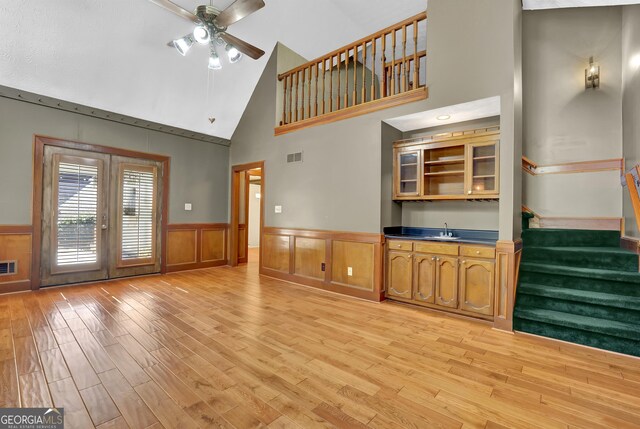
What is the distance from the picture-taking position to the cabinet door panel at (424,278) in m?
3.68

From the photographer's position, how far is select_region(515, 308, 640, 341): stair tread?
2.59 meters

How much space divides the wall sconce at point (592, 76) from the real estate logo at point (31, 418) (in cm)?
668

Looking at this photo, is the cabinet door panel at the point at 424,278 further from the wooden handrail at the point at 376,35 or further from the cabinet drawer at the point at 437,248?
the wooden handrail at the point at 376,35

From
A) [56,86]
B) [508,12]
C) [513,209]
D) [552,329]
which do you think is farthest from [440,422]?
[56,86]

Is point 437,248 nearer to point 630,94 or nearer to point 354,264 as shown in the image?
point 354,264

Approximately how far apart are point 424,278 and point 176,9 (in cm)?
432

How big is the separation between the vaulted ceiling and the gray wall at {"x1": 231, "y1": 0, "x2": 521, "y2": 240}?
662mm

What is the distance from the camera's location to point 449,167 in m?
4.14

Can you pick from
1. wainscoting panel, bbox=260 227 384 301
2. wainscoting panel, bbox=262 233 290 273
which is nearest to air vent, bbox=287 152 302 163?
wainscoting panel, bbox=260 227 384 301

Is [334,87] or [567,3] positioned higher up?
[334,87]

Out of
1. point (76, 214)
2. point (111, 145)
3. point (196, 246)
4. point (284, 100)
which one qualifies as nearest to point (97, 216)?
point (76, 214)

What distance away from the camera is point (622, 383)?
2129mm

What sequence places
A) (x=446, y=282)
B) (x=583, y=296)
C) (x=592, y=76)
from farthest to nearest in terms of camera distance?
(x=592, y=76)
(x=446, y=282)
(x=583, y=296)

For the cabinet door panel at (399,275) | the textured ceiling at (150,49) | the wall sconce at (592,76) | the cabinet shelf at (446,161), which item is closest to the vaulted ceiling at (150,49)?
the textured ceiling at (150,49)
